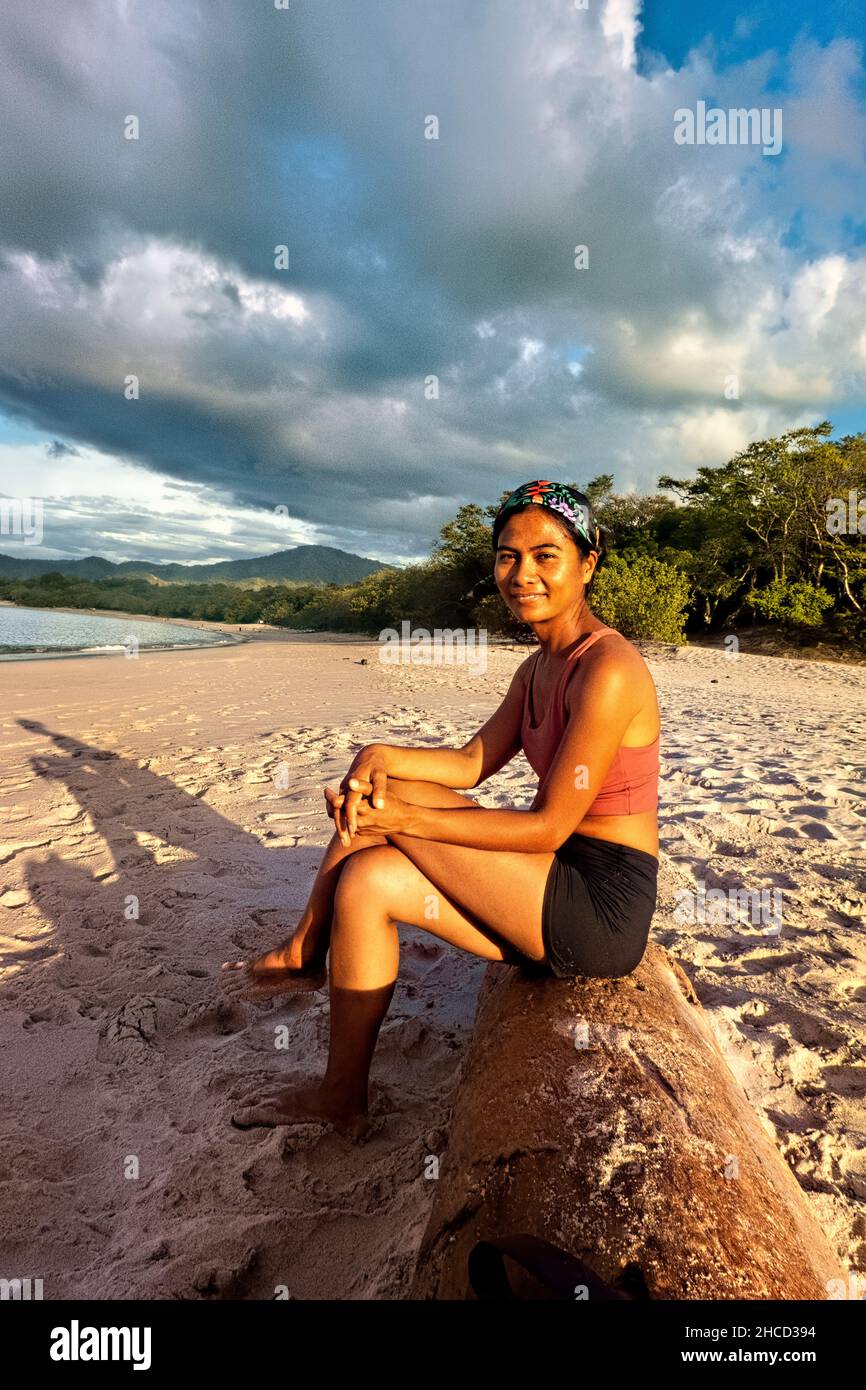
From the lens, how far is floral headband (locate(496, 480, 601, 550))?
2072 millimetres

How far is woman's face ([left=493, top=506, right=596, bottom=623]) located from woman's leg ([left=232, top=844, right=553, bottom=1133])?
85cm

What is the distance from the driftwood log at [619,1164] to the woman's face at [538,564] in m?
1.22

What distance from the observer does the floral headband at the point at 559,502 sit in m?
2.07

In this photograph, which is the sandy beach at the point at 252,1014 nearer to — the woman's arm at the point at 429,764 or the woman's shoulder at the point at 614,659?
the woman's arm at the point at 429,764

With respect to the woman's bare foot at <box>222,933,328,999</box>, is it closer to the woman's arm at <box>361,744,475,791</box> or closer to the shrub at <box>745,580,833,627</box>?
the woman's arm at <box>361,744,475,791</box>

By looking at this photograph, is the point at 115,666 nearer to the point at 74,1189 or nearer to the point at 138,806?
the point at 138,806

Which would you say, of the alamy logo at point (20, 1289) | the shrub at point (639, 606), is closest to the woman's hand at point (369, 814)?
the alamy logo at point (20, 1289)

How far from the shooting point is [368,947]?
1.85 m

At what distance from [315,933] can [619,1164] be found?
144 centimetres

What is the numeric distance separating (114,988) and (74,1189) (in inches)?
36.8

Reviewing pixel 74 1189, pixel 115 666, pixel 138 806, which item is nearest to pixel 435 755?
pixel 74 1189

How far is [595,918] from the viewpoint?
5.88 ft
